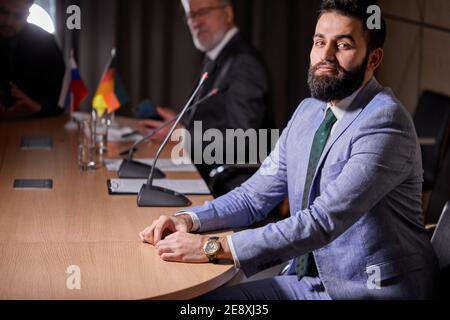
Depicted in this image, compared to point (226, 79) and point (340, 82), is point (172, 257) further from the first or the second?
point (226, 79)

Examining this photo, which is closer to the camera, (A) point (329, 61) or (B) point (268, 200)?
(A) point (329, 61)

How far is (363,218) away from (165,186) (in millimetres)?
1068

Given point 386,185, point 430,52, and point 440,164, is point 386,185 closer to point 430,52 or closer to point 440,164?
point 440,164

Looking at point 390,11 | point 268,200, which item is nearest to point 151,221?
point 268,200

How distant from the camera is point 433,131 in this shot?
453 cm

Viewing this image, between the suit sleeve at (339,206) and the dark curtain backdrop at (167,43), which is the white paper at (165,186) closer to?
the suit sleeve at (339,206)

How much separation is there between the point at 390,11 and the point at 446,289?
3.97 metres

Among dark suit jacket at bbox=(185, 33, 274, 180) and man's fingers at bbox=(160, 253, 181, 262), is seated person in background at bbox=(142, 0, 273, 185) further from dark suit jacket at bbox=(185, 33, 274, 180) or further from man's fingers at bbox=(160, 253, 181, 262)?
man's fingers at bbox=(160, 253, 181, 262)

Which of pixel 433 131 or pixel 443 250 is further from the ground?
pixel 443 250

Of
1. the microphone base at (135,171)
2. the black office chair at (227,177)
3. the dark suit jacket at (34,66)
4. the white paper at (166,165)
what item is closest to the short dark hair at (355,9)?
the microphone base at (135,171)

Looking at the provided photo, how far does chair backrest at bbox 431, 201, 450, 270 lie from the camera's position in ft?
7.85

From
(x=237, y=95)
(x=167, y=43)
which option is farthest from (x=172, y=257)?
(x=167, y=43)

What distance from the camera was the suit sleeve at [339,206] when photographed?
2.19 metres

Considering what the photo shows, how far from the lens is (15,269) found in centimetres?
212
